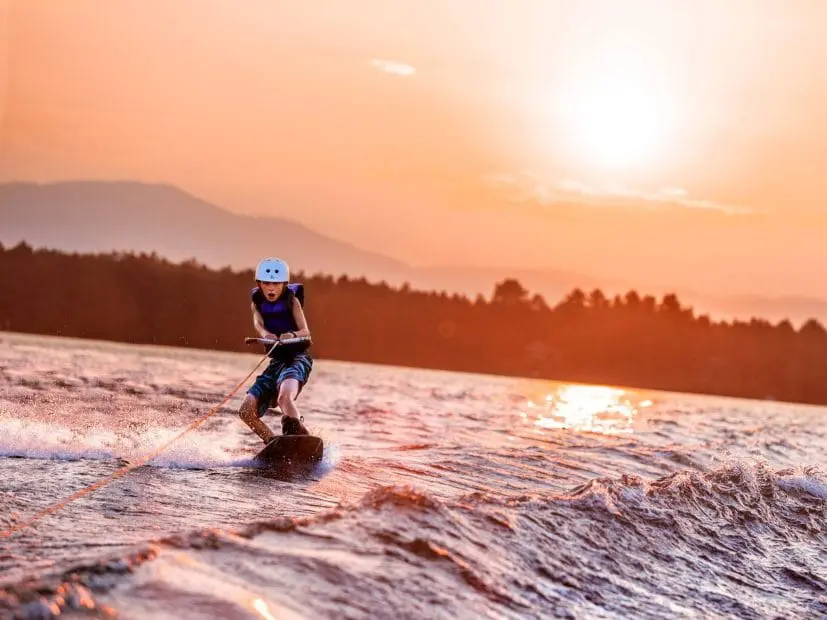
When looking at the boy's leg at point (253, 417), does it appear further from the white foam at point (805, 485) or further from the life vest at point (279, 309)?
the white foam at point (805, 485)

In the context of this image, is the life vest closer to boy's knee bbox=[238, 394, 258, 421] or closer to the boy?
the boy

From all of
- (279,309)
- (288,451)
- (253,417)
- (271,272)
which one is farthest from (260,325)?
(288,451)

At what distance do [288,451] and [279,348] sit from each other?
1.25 meters

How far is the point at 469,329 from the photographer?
545 ft

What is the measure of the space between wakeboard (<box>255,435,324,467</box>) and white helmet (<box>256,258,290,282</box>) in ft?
5.64

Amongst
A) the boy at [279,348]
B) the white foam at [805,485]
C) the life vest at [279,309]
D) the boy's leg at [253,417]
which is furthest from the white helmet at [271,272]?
the white foam at [805,485]

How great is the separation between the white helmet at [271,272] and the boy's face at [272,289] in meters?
0.08

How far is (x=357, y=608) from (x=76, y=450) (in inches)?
250

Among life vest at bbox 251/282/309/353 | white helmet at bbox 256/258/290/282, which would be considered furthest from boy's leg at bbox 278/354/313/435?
white helmet at bbox 256/258/290/282

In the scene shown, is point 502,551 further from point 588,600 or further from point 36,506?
point 36,506

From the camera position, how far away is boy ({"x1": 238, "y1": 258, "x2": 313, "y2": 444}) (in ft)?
34.5

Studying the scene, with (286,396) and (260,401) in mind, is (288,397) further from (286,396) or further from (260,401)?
(260,401)

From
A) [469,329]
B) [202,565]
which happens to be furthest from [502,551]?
[469,329]

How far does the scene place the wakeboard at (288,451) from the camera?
10.3 m
